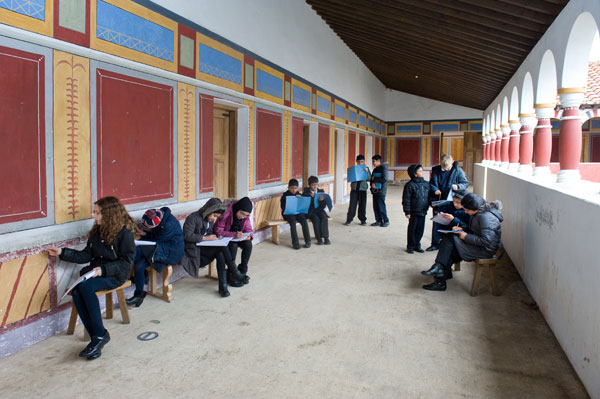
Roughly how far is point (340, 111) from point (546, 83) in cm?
643

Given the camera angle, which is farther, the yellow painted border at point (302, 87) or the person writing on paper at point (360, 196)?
the person writing on paper at point (360, 196)

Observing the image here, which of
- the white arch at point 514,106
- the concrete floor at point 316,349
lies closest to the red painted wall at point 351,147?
the white arch at point 514,106

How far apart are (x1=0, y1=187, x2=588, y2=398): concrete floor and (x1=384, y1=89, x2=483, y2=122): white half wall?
→ 15.3 meters

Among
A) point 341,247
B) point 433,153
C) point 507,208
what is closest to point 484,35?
point 507,208

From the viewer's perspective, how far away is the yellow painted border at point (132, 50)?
366 centimetres

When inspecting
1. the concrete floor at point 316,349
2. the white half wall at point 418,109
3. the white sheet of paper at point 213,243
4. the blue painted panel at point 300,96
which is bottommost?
the concrete floor at point 316,349

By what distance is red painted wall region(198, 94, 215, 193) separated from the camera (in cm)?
528

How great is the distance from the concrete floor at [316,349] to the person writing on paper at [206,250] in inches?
8.1

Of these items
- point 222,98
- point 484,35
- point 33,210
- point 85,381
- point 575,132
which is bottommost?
point 85,381

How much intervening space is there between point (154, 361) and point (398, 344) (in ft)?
5.88

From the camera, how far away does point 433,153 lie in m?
19.4

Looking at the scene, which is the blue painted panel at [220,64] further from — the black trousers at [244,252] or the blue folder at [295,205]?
the black trousers at [244,252]

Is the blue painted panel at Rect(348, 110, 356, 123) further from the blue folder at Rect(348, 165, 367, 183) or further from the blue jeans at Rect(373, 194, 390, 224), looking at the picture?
the blue jeans at Rect(373, 194, 390, 224)

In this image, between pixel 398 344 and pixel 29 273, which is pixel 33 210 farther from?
pixel 398 344
